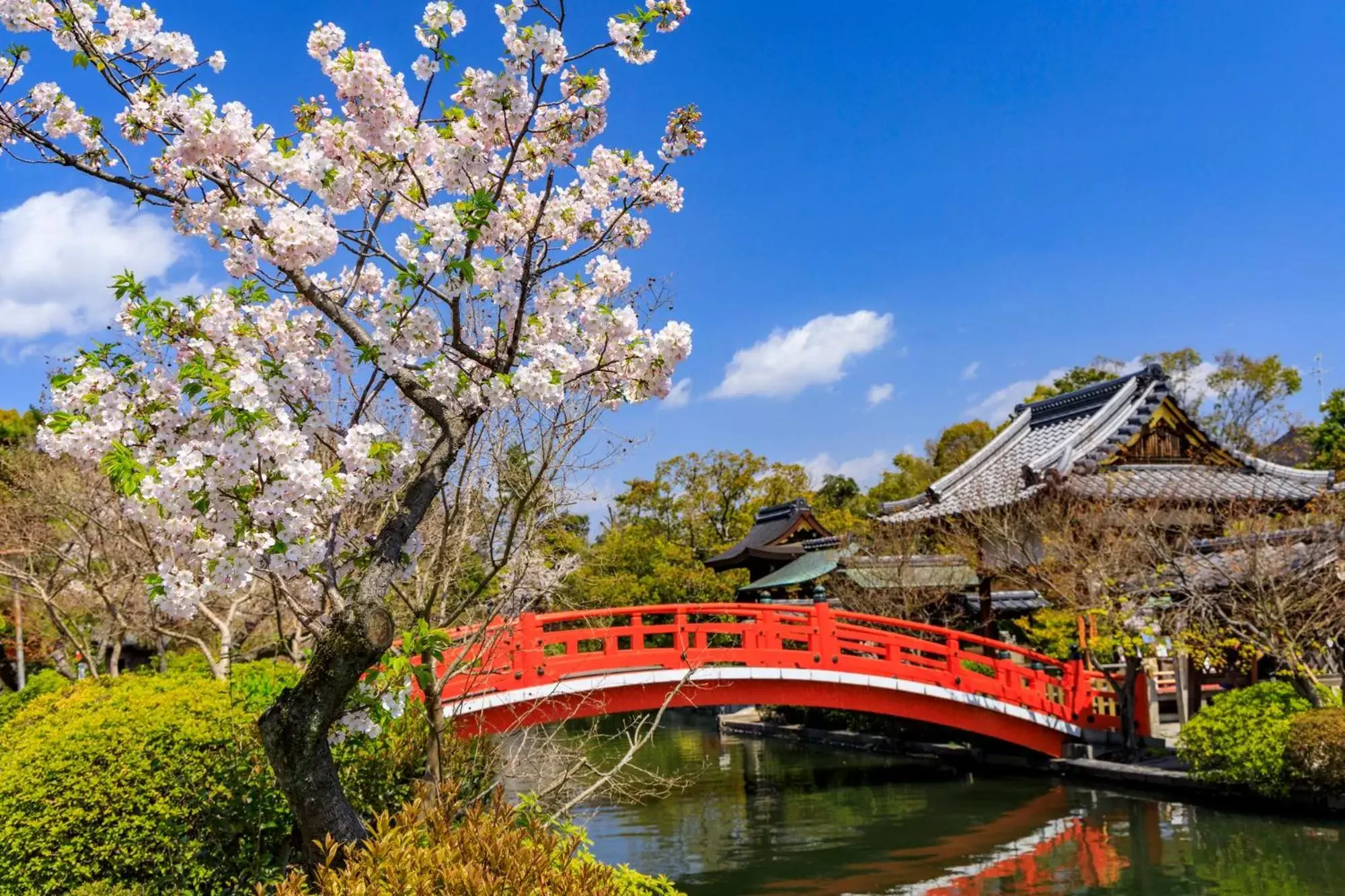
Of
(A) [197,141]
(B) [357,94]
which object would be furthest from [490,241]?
(A) [197,141]

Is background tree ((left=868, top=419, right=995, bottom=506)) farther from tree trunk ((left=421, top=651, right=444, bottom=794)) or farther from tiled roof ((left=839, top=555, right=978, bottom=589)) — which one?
tree trunk ((left=421, top=651, right=444, bottom=794))

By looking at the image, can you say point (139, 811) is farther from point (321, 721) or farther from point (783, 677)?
point (783, 677)

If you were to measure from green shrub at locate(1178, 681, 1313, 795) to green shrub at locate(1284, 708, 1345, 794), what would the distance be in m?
0.24

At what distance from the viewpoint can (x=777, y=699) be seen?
1299cm

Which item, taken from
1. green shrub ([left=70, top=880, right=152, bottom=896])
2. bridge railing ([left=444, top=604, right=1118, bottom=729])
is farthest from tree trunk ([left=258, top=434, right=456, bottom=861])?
bridge railing ([left=444, top=604, right=1118, bottom=729])

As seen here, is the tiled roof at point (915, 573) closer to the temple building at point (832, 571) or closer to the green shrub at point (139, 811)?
the temple building at point (832, 571)

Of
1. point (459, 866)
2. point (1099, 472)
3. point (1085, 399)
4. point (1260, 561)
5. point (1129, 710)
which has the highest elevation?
point (1085, 399)

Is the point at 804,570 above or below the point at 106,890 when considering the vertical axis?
above

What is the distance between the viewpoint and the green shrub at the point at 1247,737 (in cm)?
1101

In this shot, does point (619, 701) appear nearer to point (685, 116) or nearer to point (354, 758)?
point (354, 758)

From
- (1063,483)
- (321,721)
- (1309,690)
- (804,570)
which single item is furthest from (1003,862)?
(804,570)

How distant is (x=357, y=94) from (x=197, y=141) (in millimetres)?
681

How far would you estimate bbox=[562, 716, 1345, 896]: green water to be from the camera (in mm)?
9680

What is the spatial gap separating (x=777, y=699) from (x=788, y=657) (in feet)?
1.95
